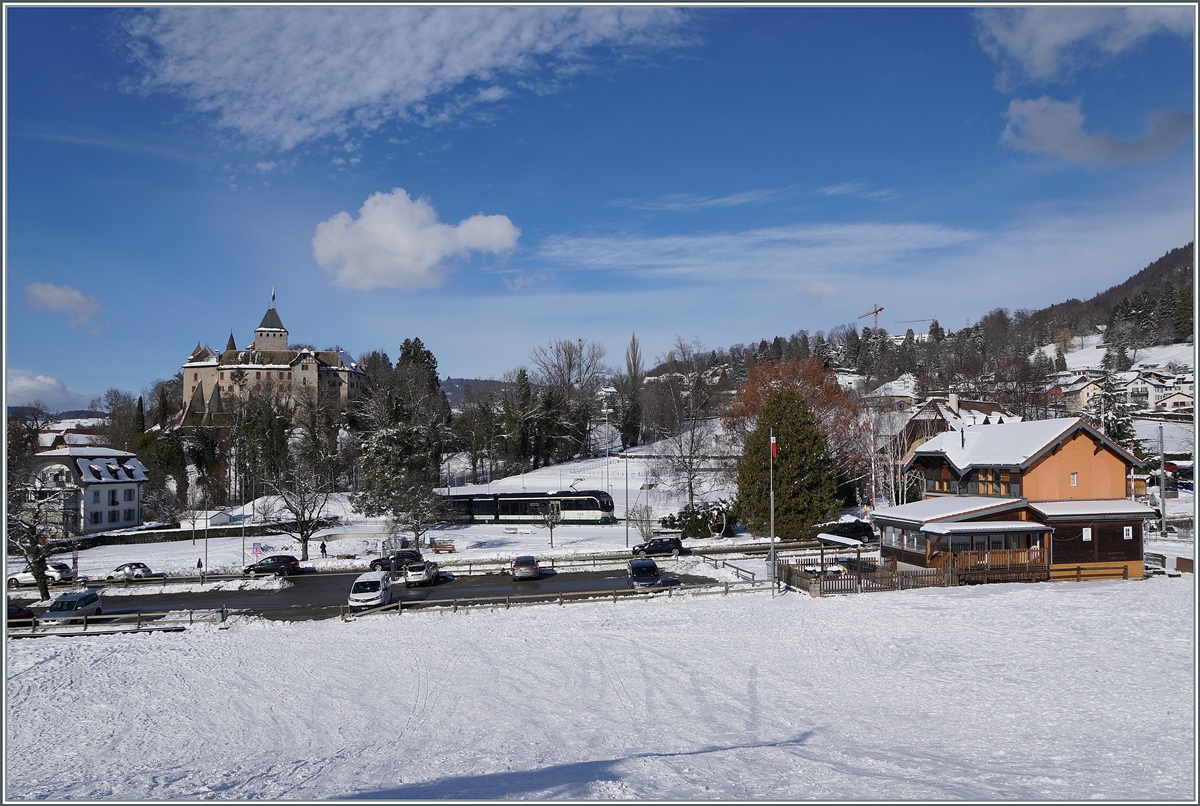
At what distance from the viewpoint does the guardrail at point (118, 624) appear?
1048 inches

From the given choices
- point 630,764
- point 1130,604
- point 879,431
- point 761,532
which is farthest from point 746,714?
point 879,431

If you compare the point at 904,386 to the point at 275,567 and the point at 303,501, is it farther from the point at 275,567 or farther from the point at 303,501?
the point at 275,567

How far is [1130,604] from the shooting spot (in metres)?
27.6

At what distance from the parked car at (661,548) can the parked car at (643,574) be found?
8767 mm

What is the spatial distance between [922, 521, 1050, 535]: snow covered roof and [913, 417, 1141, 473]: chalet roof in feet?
10.6

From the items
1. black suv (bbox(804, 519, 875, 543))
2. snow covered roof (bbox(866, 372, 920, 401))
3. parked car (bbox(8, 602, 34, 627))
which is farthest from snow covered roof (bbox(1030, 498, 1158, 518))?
snow covered roof (bbox(866, 372, 920, 401))

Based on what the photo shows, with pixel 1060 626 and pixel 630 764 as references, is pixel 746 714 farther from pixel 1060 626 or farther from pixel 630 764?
pixel 1060 626

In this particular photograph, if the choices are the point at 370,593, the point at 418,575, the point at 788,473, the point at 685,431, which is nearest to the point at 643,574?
the point at 418,575

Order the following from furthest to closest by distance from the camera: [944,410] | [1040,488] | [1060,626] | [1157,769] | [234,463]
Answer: [234,463]
[944,410]
[1040,488]
[1060,626]
[1157,769]

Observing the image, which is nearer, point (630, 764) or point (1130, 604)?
point (630, 764)

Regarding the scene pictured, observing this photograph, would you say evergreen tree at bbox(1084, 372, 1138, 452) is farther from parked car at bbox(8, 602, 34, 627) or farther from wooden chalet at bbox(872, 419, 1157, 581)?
parked car at bbox(8, 602, 34, 627)

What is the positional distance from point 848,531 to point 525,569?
73.3 ft

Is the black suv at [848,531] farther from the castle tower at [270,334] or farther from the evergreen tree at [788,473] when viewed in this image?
the castle tower at [270,334]

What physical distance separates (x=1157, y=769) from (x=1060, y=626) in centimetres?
1323
